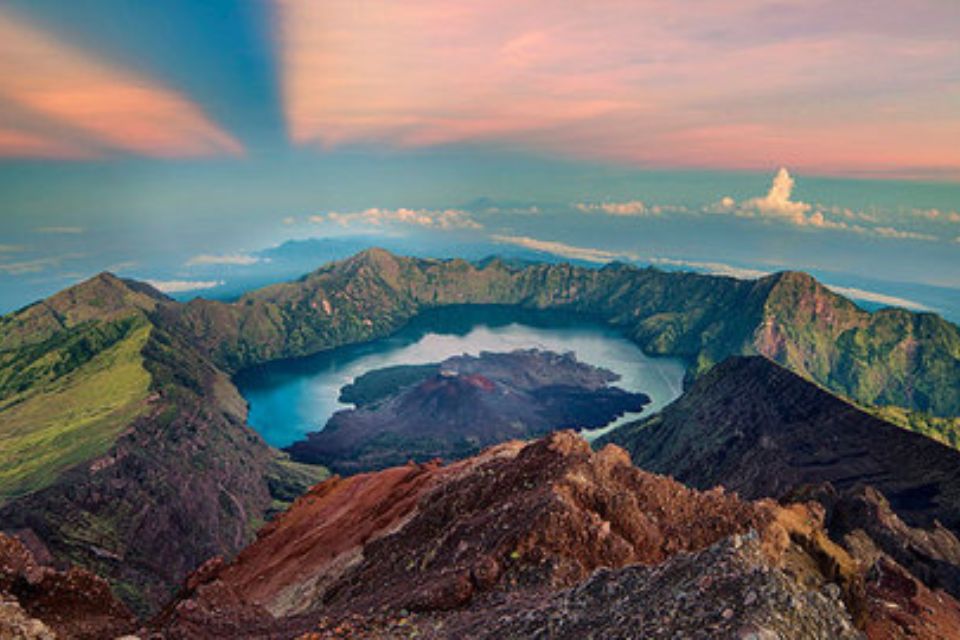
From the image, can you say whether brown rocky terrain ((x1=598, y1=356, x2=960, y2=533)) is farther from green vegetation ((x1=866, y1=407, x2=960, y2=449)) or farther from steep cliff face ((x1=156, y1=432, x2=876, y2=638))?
steep cliff face ((x1=156, y1=432, x2=876, y2=638))

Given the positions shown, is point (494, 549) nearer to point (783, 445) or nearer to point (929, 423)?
point (783, 445)

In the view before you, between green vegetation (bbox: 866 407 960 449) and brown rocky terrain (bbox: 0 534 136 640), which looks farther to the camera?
green vegetation (bbox: 866 407 960 449)

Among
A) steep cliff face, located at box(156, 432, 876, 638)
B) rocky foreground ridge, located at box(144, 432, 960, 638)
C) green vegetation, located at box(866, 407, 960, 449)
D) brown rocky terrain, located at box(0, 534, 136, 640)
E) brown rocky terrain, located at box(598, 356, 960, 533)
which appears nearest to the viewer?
rocky foreground ridge, located at box(144, 432, 960, 638)

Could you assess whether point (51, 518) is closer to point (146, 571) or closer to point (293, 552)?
point (146, 571)

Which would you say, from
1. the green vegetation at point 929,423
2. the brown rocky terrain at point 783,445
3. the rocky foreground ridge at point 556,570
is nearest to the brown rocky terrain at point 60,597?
the rocky foreground ridge at point 556,570

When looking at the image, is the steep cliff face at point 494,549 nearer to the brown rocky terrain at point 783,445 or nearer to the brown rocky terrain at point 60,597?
the brown rocky terrain at point 60,597

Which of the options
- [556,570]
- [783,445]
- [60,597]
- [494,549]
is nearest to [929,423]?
[783,445]

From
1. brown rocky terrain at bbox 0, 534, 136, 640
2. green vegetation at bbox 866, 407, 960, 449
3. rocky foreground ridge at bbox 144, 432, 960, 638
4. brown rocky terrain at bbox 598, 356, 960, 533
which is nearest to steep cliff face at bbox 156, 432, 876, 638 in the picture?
rocky foreground ridge at bbox 144, 432, 960, 638

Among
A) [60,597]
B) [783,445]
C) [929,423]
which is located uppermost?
[60,597]

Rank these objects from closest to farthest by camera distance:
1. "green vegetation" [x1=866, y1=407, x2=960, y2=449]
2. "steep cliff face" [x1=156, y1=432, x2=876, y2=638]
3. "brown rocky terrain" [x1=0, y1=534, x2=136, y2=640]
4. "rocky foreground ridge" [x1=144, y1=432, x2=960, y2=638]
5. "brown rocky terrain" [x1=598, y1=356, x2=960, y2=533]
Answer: "rocky foreground ridge" [x1=144, y1=432, x2=960, y2=638], "brown rocky terrain" [x1=0, y1=534, x2=136, y2=640], "steep cliff face" [x1=156, y1=432, x2=876, y2=638], "brown rocky terrain" [x1=598, y1=356, x2=960, y2=533], "green vegetation" [x1=866, y1=407, x2=960, y2=449]
